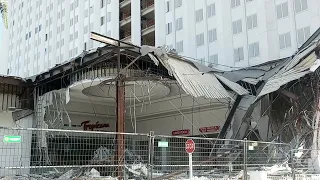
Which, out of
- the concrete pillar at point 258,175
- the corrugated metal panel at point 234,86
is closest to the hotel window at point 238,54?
the corrugated metal panel at point 234,86

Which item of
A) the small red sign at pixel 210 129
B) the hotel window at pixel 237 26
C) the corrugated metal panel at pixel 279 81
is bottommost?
the small red sign at pixel 210 129

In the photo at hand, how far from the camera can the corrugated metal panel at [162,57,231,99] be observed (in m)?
16.7

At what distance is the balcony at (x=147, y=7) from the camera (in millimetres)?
46100

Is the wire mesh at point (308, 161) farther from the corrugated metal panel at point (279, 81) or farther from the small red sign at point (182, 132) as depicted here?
the small red sign at point (182, 132)

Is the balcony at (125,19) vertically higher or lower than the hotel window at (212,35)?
higher

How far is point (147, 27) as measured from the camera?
4709 cm

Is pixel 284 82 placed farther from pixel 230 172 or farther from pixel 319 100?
pixel 230 172

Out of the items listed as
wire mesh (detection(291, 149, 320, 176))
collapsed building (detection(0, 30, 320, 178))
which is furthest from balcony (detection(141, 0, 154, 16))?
wire mesh (detection(291, 149, 320, 176))

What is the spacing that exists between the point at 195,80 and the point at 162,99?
471 inches

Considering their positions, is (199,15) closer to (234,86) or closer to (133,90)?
(133,90)

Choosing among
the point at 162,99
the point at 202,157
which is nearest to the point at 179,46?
the point at 162,99

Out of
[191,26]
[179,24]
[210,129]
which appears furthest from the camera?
[179,24]

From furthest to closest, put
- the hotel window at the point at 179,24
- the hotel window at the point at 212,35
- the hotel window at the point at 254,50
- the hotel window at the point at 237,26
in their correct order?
the hotel window at the point at 179,24, the hotel window at the point at 212,35, the hotel window at the point at 237,26, the hotel window at the point at 254,50

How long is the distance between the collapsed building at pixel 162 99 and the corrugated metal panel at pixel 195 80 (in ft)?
0.16
